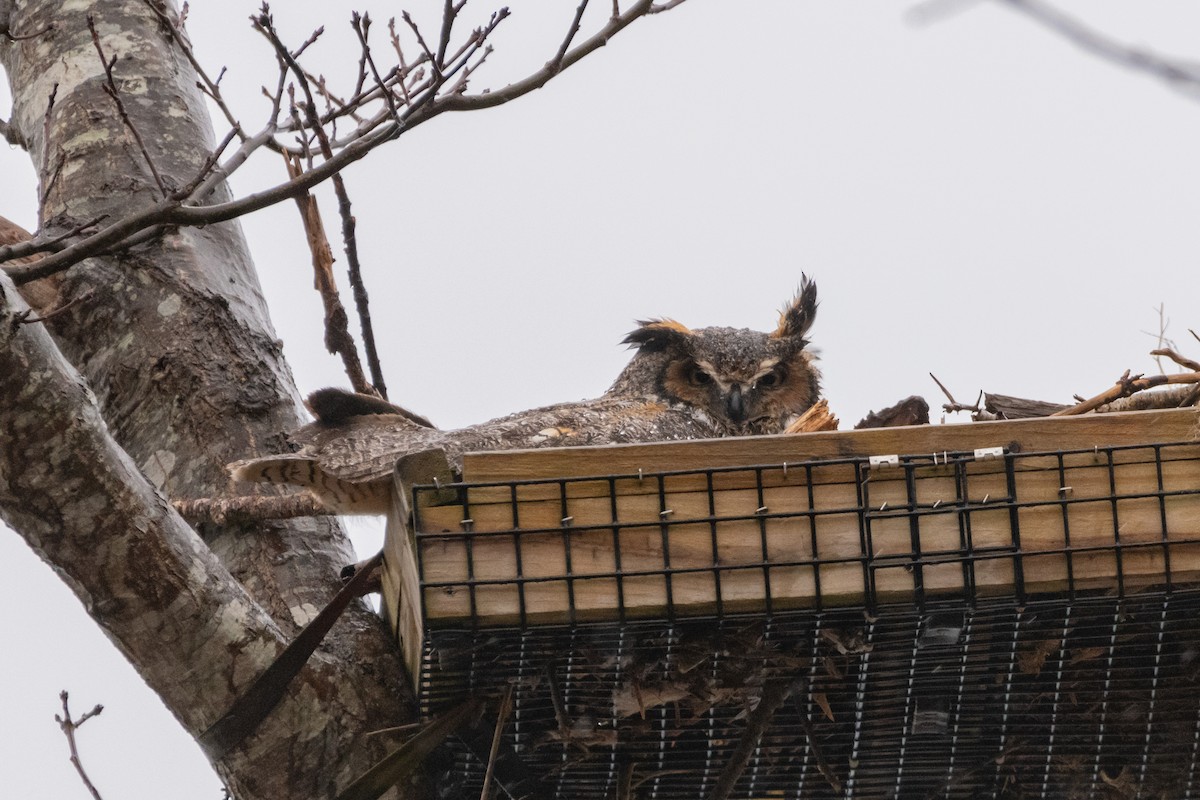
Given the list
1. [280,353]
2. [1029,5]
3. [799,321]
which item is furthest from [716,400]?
[1029,5]

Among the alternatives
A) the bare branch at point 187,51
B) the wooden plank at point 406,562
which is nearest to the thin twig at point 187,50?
the bare branch at point 187,51

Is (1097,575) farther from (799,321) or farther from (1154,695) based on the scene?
(799,321)

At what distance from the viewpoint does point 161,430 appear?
2160mm

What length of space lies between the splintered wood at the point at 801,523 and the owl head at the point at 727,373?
4.75 feet

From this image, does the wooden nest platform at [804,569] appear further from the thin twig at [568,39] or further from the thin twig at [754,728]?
the thin twig at [568,39]

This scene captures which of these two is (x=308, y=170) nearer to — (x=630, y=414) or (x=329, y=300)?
(x=329, y=300)

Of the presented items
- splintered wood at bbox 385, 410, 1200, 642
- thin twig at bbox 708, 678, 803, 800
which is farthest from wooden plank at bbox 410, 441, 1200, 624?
thin twig at bbox 708, 678, 803, 800

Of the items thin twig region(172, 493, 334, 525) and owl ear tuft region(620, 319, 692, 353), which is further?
owl ear tuft region(620, 319, 692, 353)

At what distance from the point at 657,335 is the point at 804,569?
166cm

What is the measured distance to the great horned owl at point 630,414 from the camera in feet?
6.07

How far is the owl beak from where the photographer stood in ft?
9.61

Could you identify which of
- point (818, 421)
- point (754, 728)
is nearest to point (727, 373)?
point (818, 421)

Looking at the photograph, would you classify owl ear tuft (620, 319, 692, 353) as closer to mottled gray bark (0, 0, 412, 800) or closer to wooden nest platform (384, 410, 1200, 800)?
mottled gray bark (0, 0, 412, 800)

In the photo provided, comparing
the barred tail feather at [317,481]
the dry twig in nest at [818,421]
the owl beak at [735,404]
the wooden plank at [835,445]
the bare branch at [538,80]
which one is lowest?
the wooden plank at [835,445]
